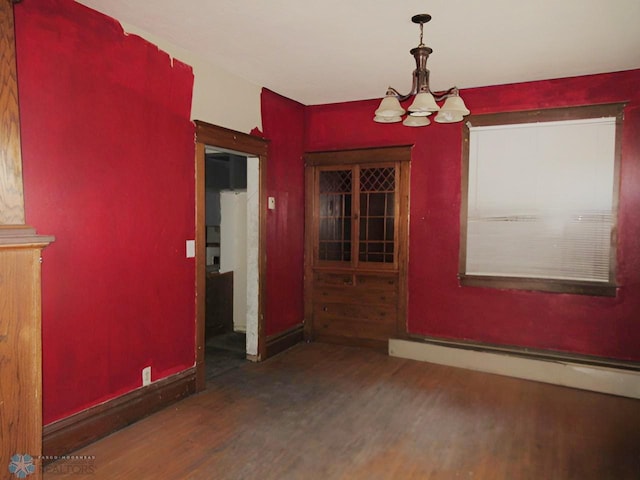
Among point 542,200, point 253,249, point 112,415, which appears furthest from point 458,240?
point 112,415

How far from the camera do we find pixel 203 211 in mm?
3814

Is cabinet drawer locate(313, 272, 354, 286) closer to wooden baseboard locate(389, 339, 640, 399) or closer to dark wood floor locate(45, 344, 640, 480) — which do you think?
wooden baseboard locate(389, 339, 640, 399)

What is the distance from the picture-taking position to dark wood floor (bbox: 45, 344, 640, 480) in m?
2.67

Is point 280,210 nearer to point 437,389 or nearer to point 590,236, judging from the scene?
point 437,389

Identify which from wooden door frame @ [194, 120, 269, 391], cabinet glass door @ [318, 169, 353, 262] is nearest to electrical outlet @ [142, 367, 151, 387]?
wooden door frame @ [194, 120, 269, 391]

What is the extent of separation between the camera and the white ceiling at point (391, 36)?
9.27 feet

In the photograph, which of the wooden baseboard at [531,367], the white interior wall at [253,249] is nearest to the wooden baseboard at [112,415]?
the white interior wall at [253,249]

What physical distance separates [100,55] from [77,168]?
79 cm

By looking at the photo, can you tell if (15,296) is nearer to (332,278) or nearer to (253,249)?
(253,249)

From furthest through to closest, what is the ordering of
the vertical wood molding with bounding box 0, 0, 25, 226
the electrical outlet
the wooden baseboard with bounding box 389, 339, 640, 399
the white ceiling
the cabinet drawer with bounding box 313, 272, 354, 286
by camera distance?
the cabinet drawer with bounding box 313, 272, 354, 286 < the wooden baseboard with bounding box 389, 339, 640, 399 < the electrical outlet < the white ceiling < the vertical wood molding with bounding box 0, 0, 25, 226

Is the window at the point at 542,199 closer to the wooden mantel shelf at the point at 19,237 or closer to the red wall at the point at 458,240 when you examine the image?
the red wall at the point at 458,240

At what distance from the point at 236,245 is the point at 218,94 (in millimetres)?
2188

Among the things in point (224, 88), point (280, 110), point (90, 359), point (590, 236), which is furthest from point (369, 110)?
point (90, 359)

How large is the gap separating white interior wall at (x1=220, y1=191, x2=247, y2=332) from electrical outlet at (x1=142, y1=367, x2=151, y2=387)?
2.34 metres
